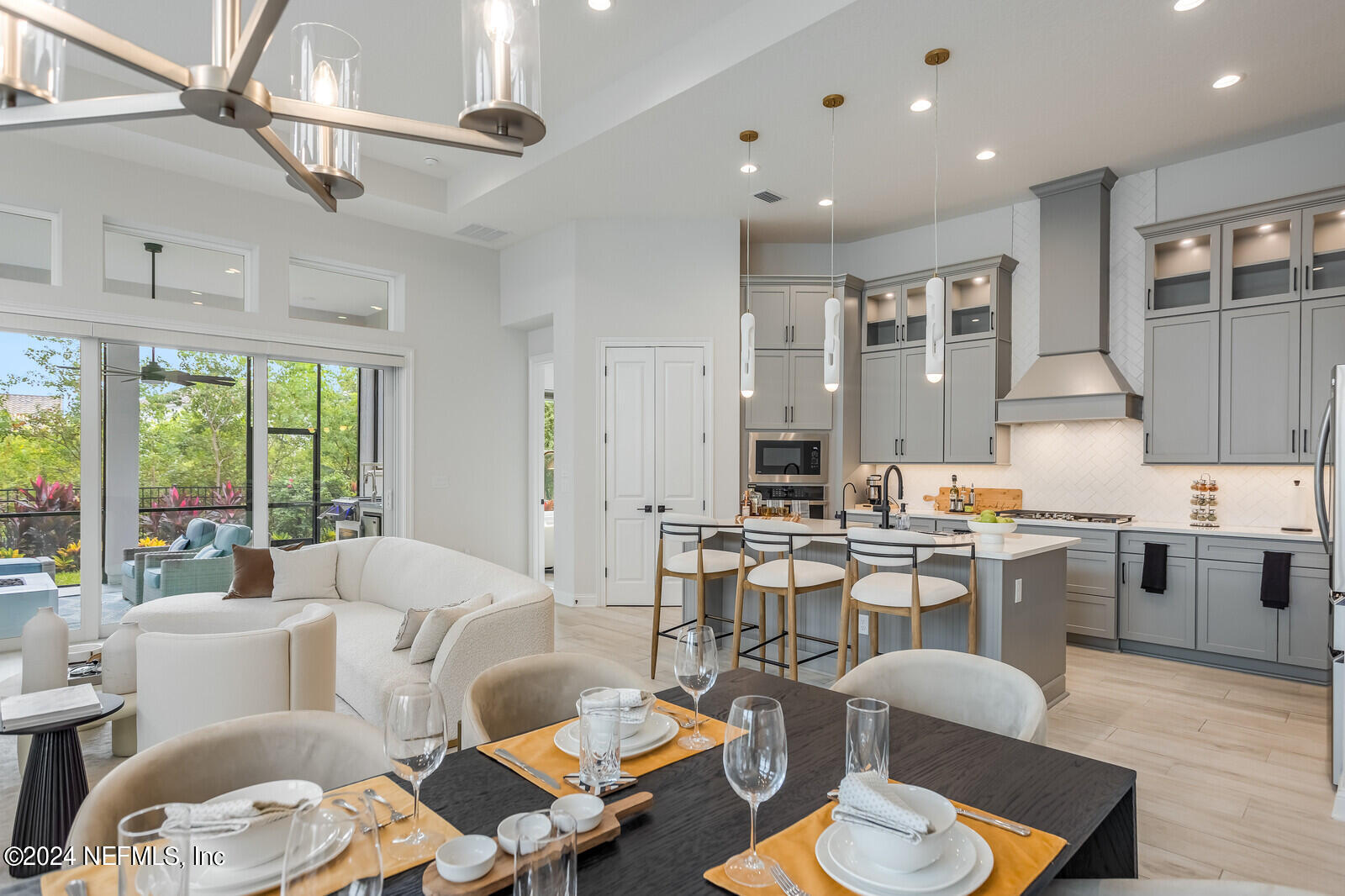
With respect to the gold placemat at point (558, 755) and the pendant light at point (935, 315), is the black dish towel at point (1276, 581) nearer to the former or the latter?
the pendant light at point (935, 315)

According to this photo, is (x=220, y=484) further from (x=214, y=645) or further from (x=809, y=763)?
(x=809, y=763)

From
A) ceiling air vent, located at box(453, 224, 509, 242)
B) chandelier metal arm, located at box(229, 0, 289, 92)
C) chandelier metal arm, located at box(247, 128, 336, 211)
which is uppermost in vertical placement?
ceiling air vent, located at box(453, 224, 509, 242)

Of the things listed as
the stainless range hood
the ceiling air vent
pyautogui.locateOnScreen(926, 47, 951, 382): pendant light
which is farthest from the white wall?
the stainless range hood

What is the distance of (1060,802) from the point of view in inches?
45.7

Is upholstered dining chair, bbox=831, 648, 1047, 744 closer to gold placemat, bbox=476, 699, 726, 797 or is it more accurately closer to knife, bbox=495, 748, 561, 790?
gold placemat, bbox=476, 699, 726, 797

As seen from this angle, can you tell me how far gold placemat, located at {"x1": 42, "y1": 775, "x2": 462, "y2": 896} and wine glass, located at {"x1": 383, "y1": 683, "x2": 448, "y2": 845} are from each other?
0.02m

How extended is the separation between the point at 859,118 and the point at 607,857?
14.5 feet

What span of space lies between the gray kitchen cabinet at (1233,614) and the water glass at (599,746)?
4.59 m

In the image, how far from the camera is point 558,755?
1.32 m

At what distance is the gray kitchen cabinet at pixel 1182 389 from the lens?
4.65 meters

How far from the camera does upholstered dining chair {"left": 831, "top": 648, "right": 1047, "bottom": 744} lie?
65.7 inches


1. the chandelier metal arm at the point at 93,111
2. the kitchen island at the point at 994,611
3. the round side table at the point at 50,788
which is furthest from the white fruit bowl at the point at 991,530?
the round side table at the point at 50,788

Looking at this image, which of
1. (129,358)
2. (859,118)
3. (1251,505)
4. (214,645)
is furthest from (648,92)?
(1251,505)

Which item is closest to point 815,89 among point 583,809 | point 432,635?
point 432,635
